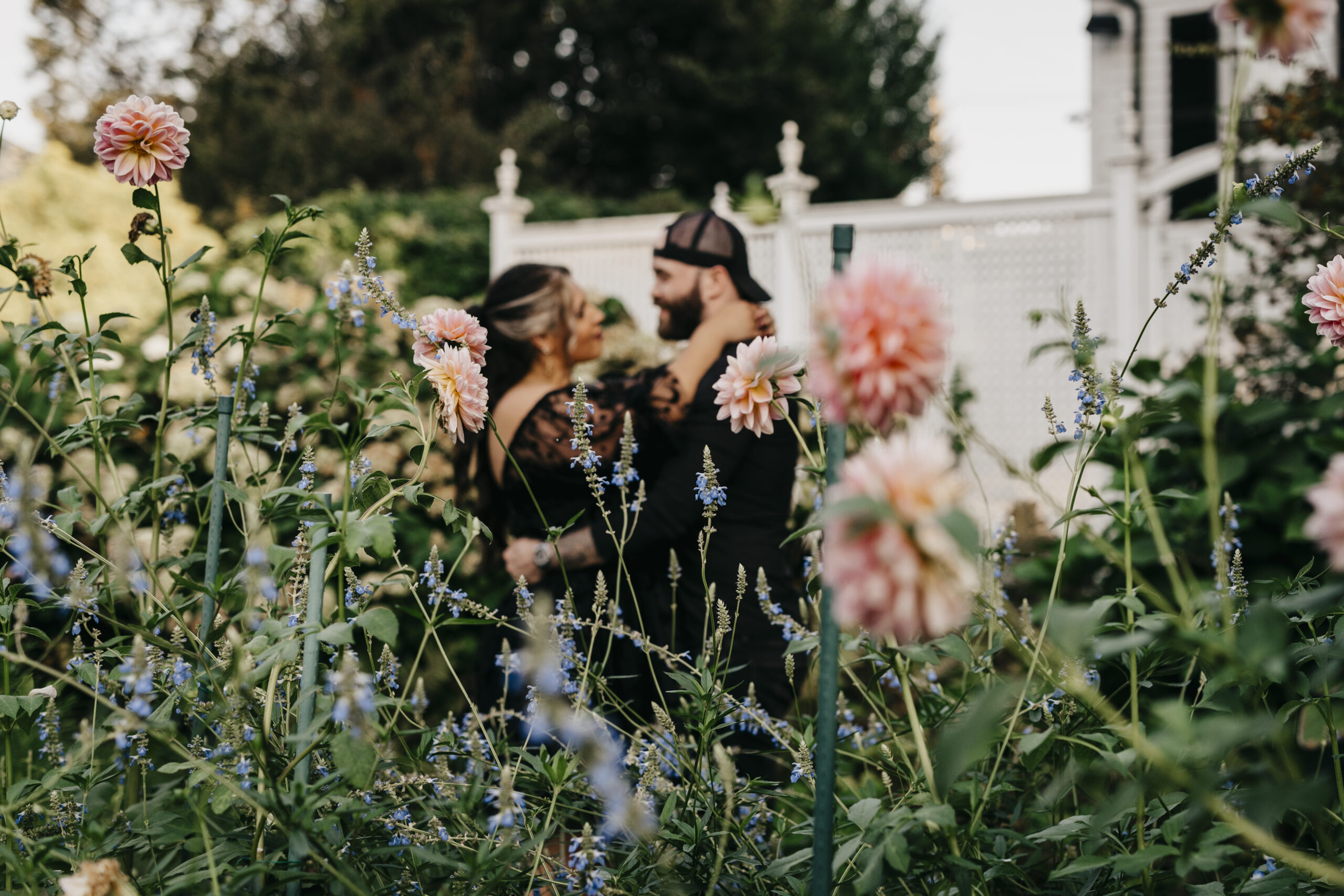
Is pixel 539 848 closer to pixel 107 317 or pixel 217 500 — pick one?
pixel 217 500

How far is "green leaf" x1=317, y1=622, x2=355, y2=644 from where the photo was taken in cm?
86

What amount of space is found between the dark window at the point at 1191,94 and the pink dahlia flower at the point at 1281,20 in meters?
11.8

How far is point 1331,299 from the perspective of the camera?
1.03 metres

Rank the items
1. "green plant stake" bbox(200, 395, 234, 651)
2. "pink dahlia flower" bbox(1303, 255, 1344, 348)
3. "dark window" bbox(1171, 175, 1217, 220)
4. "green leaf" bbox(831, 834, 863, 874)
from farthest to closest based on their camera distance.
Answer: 1. "dark window" bbox(1171, 175, 1217, 220)
2. "green plant stake" bbox(200, 395, 234, 651)
3. "pink dahlia flower" bbox(1303, 255, 1344, 348)
4. "green leaf" bbox(831, 834, 863, 874)

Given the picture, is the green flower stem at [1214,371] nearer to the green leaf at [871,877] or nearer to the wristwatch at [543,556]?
the green leaf at [871,877]

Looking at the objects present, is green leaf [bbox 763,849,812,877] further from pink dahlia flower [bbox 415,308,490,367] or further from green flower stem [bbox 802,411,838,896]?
pink dahlia flower [bbox 415,308,490,367]

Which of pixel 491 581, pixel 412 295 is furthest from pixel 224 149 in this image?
pixel 491 581

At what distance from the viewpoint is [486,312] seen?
2375mm

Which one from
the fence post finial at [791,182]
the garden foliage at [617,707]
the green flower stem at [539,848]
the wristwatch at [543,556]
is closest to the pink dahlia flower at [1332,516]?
the garden foliage at [617,707]

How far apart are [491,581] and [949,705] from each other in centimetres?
217

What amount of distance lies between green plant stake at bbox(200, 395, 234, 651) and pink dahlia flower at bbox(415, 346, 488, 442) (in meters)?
0.29

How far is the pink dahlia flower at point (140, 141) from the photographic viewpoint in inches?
46.7

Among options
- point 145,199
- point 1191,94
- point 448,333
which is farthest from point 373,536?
point 1191,94

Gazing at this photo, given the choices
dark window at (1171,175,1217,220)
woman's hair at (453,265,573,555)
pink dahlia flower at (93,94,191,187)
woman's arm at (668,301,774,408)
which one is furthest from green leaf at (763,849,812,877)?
dark window at (1171,175,1217,220)
